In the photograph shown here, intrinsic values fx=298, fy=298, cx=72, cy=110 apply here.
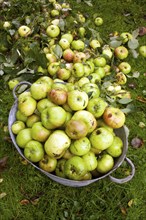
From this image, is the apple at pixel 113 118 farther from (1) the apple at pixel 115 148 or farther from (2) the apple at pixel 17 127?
(2) the apple at pixel 17 127

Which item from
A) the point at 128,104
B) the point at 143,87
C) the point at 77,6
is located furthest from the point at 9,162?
the point at 77,6

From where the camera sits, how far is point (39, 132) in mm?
2484

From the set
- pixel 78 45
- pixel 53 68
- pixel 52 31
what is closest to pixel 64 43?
pixel 78 45

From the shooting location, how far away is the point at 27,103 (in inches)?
102

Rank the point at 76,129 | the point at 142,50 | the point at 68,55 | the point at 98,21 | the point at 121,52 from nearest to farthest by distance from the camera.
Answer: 1. the point at 76,129
2. the point at 68,55
3. the point at 121,52
4. the point at 142,50
5. the point at 98,21

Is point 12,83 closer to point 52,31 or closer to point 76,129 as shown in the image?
point 52,31

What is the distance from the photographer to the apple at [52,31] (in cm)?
386

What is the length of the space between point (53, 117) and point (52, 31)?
181 centimetres

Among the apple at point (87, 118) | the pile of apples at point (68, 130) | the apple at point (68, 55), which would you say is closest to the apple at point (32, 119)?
the pile of apples at point (68, 130)

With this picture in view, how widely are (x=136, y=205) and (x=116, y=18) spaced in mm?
3078

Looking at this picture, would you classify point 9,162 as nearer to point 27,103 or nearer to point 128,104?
point 27,103

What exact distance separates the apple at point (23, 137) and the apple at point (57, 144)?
22 centimetres

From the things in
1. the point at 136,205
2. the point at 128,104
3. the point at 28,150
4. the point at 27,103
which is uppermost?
the point at 27,103

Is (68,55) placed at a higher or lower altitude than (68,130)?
lower
